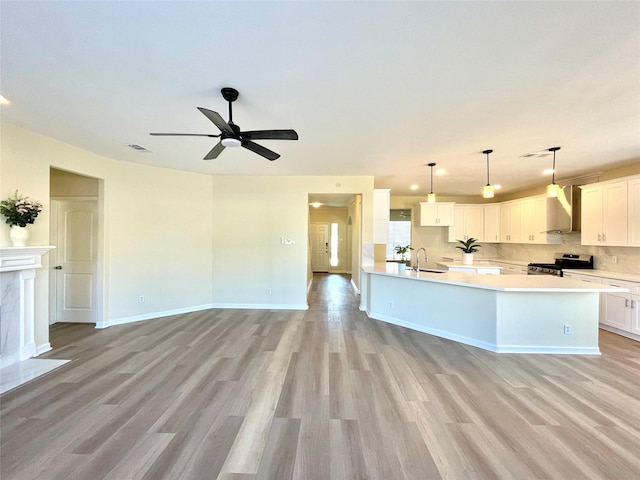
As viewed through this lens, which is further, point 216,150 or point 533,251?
point 533,251

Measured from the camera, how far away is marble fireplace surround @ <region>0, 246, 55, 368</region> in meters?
3.08

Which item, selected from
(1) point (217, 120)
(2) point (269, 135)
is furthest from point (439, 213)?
(1) point (217, 120)

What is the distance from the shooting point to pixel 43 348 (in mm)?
3471

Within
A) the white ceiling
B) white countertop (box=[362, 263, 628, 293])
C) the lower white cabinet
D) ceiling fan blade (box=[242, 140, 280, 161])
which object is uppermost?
the white ceiling

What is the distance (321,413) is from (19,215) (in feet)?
12.8

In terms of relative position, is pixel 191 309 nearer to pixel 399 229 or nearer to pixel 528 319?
pixel 528 319

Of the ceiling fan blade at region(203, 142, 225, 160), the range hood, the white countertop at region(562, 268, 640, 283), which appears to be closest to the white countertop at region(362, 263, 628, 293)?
the white countertop at region(562, 268, 640, 283)

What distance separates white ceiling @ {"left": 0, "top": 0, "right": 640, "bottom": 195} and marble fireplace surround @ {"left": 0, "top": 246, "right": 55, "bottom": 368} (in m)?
1.52

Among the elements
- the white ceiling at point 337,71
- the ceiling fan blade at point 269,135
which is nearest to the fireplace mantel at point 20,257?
the white ceiling at point 337,71

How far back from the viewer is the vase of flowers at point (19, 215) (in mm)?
3047

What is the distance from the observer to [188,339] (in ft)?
12.8

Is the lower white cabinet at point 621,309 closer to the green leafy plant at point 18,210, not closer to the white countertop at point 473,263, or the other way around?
the white countertop at point 473,263

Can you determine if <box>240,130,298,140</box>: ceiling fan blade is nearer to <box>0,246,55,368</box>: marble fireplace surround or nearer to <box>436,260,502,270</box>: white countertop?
<box>0,246,55,368</box>: marble fireplace surround

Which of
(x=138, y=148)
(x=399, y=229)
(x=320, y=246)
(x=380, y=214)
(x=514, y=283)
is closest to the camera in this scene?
(x=514, y=283)
